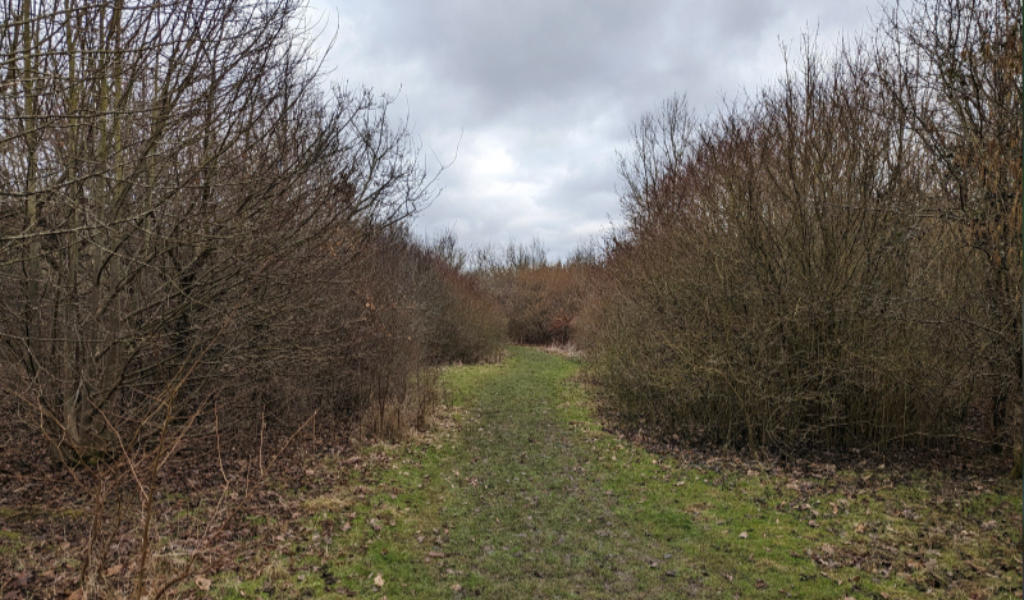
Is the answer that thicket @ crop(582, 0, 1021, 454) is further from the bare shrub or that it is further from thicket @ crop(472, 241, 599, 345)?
thicket @ crop(472, 241, 599, 345)

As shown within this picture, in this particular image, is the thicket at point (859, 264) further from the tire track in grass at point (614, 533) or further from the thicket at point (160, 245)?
the thicket at point (160, 245)

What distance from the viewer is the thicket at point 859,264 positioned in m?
7.84

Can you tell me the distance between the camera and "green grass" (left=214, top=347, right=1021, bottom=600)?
5.39m

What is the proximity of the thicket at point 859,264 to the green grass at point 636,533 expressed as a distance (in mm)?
1405

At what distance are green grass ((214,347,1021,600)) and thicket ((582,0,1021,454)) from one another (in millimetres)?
1405

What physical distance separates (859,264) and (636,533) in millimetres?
5981

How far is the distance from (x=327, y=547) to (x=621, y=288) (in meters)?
9.72

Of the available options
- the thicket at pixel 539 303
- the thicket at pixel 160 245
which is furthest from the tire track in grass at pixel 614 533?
the thicket at pixel 539 303

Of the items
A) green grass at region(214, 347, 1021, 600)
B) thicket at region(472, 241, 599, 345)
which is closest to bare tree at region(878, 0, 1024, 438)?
green grass at region(214, 347, 1021, 600)

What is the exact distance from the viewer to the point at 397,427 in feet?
37.9

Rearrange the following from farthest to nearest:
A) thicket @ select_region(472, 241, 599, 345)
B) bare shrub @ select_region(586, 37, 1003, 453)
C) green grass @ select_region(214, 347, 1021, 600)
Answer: thicket @ select_region(472, 241, 599, 345) → bare shrub @ select_region(586, 37, 1003, 453) → green grass @ select_region(214, 347, 1021, 600)

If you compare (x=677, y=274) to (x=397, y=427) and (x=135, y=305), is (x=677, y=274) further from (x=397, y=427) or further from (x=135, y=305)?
(x=135, y=305)

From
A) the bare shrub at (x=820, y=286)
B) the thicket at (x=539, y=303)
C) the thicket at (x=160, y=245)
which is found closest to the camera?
the thicket at (x=160, y=245)

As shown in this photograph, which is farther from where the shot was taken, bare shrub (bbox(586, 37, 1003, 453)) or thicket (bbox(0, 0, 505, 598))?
bare shrub (bbox(586, 37, 1003, 453))
